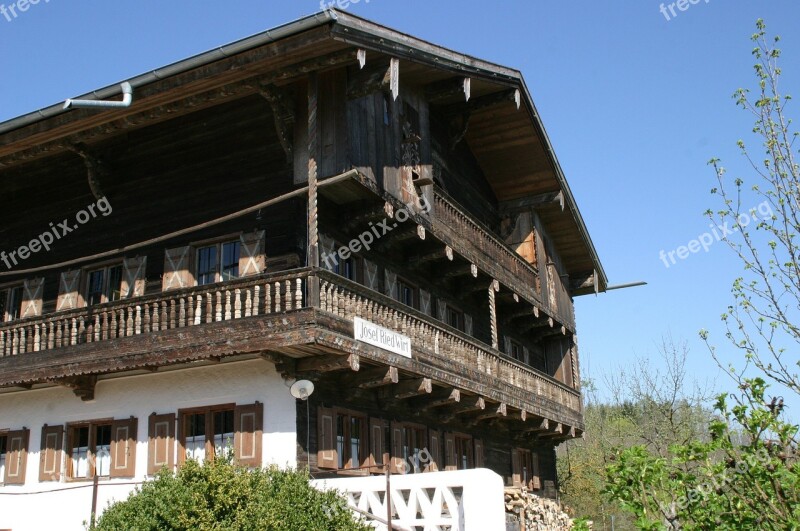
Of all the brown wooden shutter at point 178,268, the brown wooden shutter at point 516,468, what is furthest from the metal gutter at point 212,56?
the brown wooden shutter at point 516,468

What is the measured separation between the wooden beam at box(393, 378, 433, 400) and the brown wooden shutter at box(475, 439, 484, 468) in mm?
5789

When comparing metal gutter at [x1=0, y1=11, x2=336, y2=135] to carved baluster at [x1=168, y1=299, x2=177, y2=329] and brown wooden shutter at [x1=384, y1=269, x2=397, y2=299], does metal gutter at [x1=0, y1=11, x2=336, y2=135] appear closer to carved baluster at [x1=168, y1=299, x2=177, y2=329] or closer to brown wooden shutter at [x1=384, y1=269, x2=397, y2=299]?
carved baluster at [x1=168, y1=299, x2=177, y2=329]

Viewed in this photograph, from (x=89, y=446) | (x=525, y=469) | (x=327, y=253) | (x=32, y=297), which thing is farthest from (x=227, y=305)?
(x=525, y=469)

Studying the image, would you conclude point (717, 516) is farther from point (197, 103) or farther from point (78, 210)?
point (78, 210)

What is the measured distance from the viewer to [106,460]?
1595cm

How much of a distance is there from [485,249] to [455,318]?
2.16 m

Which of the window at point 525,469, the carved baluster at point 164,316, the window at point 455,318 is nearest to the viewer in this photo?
the carved baluster at point 164,316

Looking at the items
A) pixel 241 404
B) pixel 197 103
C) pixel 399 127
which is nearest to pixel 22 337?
pixel 241 404

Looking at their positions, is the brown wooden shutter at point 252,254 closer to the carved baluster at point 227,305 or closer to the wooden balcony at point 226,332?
the wooden balcony at point 226,332

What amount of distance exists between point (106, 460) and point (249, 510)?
19.3 ft

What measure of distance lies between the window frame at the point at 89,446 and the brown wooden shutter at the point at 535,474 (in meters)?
14.5

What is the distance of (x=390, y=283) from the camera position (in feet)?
59.8

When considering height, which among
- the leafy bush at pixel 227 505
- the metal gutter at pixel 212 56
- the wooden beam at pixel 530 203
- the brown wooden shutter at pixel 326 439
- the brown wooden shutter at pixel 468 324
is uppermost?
the wooden beam at pixel 530 203

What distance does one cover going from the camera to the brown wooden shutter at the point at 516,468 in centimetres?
2434
